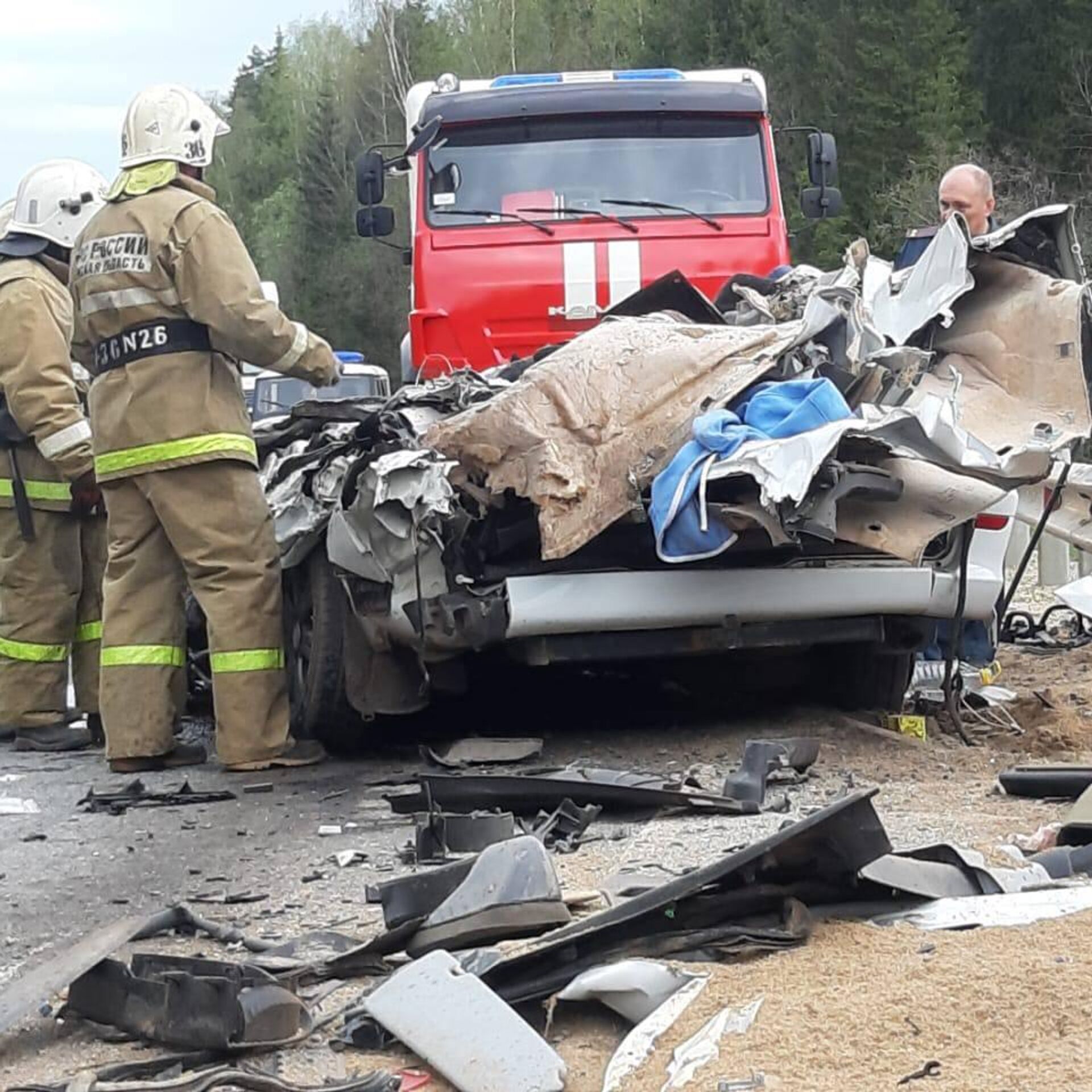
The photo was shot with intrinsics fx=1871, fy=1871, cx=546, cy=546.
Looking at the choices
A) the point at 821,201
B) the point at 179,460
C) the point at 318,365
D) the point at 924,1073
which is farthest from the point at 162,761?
the point at 821,201

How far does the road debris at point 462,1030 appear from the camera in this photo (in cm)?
258

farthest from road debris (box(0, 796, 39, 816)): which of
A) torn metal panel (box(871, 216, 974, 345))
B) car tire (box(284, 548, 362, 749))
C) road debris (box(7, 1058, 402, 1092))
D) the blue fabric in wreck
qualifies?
torn metal panel (box(871, 216, 974, 345))

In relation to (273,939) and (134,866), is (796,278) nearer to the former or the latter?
(134,866)

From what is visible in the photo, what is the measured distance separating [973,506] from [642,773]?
3.67 ft

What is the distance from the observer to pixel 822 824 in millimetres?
3043

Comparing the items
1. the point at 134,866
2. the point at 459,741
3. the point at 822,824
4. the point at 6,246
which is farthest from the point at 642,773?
the point at 6,246

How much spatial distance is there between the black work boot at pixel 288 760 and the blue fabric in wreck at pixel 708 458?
1649 mm

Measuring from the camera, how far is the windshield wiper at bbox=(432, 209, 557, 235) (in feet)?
28.0

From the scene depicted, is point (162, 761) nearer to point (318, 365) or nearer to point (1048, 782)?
point (318, 365)

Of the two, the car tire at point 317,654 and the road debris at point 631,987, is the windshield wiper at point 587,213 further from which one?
the road debris at point 631,987

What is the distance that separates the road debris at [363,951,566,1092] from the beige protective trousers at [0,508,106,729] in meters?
4.52

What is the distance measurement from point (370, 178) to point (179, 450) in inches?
163

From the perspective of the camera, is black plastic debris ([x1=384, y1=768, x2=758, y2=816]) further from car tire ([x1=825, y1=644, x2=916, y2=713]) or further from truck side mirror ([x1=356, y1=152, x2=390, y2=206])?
truck side mirror ([x1=356, y1=152, x2=390, y2=206])

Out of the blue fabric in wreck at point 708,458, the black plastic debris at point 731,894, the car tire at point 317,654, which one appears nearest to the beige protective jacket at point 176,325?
the car tire at point 317,654
